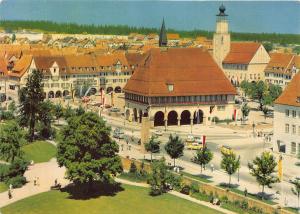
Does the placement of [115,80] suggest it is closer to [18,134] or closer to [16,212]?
[18,134]

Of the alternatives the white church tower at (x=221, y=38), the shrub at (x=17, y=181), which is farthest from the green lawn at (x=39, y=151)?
the white church tower at (x=221, y=38)

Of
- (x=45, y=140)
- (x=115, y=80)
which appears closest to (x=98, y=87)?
(x=115, y=80)

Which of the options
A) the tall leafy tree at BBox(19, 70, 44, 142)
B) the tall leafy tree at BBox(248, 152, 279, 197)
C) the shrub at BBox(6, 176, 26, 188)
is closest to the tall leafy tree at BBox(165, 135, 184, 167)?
the tall leafy tree at BBox(248, 152, 279, 197)

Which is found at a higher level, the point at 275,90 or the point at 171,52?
the point at 171,52

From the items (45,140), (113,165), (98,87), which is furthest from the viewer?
(98,87)

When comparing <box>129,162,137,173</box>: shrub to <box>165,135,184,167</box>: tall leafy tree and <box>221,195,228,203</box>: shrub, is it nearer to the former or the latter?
<box>165,135,184,167</box>: tall leafy tree

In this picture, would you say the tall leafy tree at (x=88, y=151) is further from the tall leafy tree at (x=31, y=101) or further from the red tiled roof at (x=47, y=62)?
the red tiled roof at (x=47, y=62)
